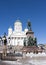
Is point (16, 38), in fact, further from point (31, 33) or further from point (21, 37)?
point (31, 33)

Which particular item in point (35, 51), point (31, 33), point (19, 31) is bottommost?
point (35, 51)

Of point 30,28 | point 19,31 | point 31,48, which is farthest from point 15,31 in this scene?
point 31,48

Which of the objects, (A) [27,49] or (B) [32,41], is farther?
(B) [32,41]

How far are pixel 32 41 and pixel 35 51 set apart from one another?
592cm

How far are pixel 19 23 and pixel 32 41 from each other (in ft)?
265

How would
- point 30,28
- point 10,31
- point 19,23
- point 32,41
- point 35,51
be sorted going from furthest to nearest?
point 10,31 < point 19,23 < point 30,28 < point 32,41 < point 35,51

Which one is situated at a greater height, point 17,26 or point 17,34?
point 17,26

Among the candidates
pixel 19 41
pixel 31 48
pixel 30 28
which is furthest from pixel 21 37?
pixel 31 48

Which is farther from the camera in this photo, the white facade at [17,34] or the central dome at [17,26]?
the central dome at [17,26]

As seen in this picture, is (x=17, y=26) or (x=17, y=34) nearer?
(x=17, y=26)

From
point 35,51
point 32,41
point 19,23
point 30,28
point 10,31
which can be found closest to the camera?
point 35,51

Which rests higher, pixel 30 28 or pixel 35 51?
pixel 30 28

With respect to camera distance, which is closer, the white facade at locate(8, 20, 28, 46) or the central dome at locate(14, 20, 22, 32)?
the white facade at locate(8, 20, 28, 46)

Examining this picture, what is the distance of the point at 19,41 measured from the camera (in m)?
130
